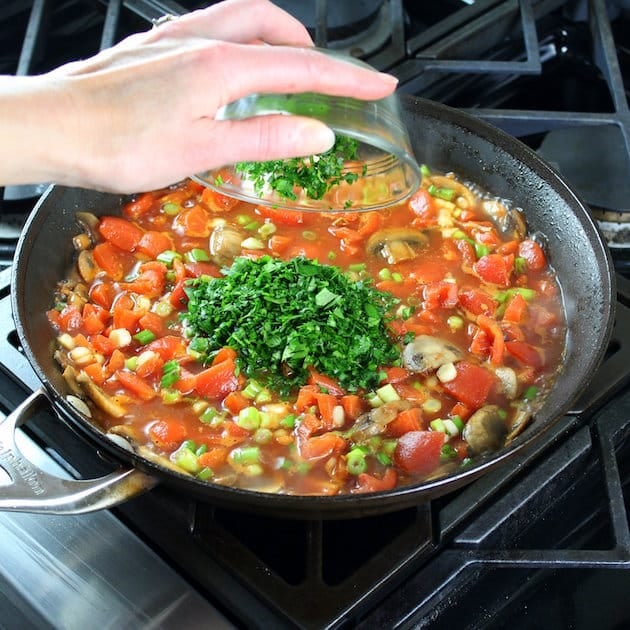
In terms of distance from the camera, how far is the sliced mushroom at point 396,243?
105 inches

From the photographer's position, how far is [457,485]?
181 centimetres

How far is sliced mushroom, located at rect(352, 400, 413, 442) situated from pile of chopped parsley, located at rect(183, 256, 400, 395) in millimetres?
100

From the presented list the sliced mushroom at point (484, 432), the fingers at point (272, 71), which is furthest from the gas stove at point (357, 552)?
the fingers at point (272, 71)

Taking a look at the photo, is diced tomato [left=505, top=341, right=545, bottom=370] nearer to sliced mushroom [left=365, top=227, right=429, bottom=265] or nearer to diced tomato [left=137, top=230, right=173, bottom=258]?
sliced mushroom [left=365, top=227, right=429, bottom=265]

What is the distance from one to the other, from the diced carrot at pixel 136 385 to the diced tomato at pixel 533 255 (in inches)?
53.4

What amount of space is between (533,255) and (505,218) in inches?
7.7

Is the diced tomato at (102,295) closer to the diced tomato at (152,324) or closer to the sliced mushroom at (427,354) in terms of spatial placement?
the diced tomato at (152,324)

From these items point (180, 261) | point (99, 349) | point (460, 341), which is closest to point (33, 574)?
point (99, 349)

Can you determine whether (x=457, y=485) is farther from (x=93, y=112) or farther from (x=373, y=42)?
(x=373, y=42)

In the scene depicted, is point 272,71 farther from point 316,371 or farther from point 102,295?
point 102,295

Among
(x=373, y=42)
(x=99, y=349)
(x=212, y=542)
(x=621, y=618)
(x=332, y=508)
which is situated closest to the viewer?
(x=332, y=508)

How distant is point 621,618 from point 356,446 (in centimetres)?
86

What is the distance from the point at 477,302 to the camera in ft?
8.22

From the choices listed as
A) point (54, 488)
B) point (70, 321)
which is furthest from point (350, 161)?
point (54, 488)
